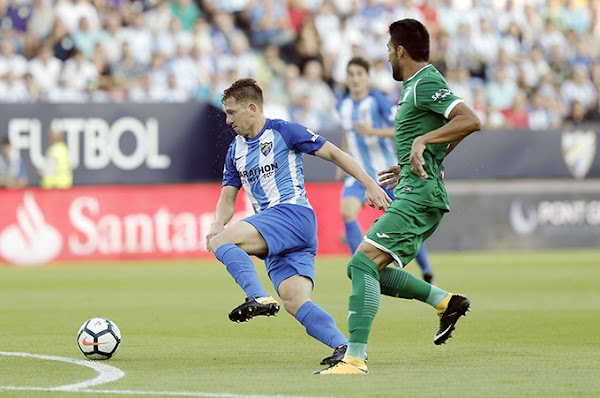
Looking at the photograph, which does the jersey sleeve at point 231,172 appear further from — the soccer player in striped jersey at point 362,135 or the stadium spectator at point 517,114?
the stadium spectator at point 517,114

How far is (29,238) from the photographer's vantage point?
19812 millimetres

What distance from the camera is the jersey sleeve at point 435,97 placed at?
7.80 metres

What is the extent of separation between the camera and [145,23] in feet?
73.8

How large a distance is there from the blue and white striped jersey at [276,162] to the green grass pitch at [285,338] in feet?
3.64

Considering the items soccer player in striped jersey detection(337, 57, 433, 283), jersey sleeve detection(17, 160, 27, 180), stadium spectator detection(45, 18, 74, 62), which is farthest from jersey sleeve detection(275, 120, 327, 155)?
stadium spectator detection(45, 18, 74, 62)

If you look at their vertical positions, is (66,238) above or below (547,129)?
below

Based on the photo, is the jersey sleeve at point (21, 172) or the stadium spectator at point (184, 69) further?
the stadium spectator at point (184, 69)

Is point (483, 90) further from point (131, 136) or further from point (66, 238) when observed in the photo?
point (66, 238)

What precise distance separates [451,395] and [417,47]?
2.31m

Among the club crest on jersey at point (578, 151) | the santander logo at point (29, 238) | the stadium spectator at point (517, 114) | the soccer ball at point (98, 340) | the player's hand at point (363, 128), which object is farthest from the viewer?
the stadium spectator at point (517, 114)

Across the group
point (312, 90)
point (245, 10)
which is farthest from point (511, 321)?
point (245, 10)

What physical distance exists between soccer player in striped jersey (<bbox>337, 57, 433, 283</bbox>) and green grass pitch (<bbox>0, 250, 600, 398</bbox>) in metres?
0.77

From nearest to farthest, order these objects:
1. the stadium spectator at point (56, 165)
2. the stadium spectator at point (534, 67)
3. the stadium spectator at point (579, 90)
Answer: the stadium spectator at point (56, 165) → the stadium spectator at point (579, 90) → the stadium spectator at point (534, 67)

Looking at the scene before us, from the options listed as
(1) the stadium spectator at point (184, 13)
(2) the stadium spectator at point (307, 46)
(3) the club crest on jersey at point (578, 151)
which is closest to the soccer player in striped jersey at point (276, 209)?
(1) the stadium spectator at point (184, 13)
